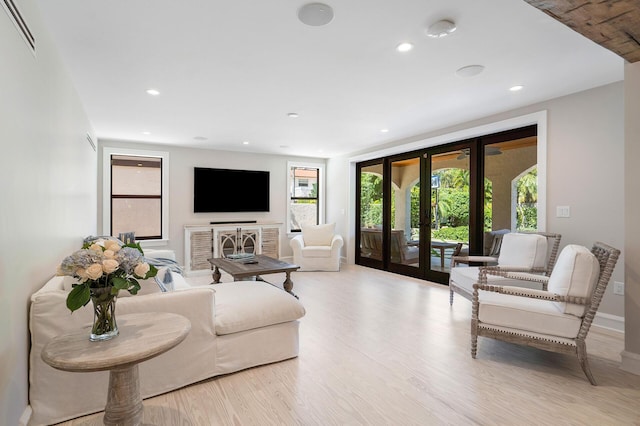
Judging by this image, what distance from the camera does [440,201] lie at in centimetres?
514

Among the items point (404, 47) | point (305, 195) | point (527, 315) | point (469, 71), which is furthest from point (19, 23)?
point (305, 195)

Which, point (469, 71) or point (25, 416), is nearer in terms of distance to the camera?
point (25, 416)

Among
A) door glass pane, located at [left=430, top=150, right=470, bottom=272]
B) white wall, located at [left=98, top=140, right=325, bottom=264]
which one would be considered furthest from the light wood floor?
white wall, located at [left=98, top=140, right=325, bottom=264]

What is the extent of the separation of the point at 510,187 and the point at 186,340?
4076 mm

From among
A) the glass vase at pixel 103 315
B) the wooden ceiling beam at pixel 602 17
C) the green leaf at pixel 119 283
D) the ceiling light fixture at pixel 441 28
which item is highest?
the ceiling light fixture at pixel 441 28

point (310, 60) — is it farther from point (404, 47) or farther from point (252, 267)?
point (252, 267)

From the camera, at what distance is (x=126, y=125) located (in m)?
4.66

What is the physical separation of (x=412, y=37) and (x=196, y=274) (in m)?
5.23

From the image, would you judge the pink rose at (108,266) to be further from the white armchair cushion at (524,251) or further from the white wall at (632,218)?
the white armchair cushion at (524,251)

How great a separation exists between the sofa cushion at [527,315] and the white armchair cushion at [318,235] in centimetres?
396

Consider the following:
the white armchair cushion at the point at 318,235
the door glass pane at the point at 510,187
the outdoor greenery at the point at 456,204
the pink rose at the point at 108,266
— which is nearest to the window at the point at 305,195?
the white armchair cushion at the point at 318,235

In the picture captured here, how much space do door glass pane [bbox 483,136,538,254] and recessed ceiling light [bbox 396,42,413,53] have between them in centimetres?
246

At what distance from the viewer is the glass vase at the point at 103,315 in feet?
4.89

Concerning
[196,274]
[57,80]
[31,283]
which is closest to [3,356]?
[31,283]
